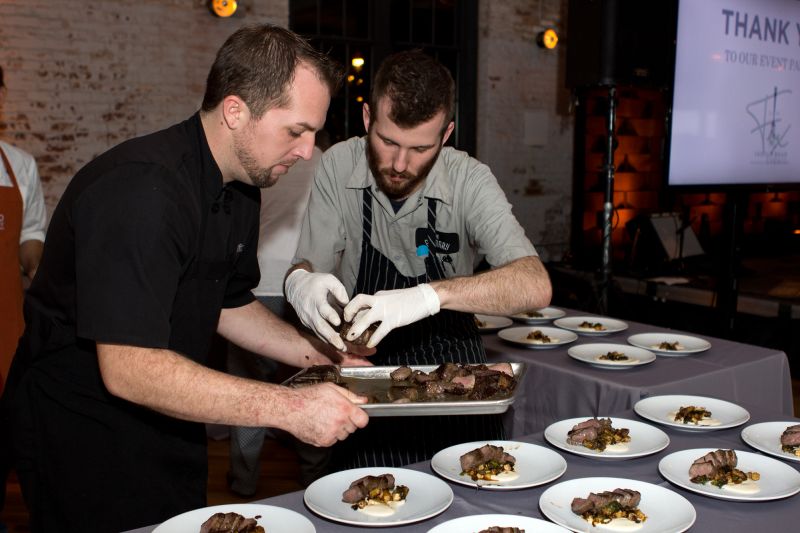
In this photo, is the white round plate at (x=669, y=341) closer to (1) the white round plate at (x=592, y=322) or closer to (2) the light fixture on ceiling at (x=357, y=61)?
(1) the white round plate at (x=592, y=322)

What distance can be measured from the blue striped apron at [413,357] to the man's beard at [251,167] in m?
0.67

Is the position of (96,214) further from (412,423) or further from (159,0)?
(159,0)

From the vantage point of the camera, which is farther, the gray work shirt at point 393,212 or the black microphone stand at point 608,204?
the black microphone stand at point 608,204

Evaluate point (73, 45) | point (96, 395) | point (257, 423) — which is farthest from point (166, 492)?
point (73, 45)

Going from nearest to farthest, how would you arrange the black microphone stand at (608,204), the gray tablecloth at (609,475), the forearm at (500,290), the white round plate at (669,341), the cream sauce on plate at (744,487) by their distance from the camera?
the gray tablecloth at (609,475) < the cream sauce on plate at (744,487) < the forearm at (500,290) < the white round plate at (669,341) < the black microphone stand at (608,204)

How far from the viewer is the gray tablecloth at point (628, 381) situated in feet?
7.75

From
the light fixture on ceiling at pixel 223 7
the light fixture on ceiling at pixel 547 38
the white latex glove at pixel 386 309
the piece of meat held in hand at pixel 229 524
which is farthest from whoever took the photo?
the light fixture on ceiling at pixel 547 38

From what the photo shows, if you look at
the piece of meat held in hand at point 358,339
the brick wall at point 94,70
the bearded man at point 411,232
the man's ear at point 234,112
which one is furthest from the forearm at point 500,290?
the brick wall at point 94,70

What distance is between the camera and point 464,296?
78.8 inches

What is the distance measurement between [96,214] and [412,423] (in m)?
1.22

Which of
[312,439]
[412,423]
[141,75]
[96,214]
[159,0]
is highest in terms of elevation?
[159,0]

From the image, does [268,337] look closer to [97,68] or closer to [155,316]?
[155,316]

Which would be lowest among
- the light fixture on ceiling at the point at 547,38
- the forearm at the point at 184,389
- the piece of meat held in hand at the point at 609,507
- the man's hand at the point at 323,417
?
the piece of meat held in hand at the point at 609,507

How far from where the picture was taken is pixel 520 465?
64.2 inches
